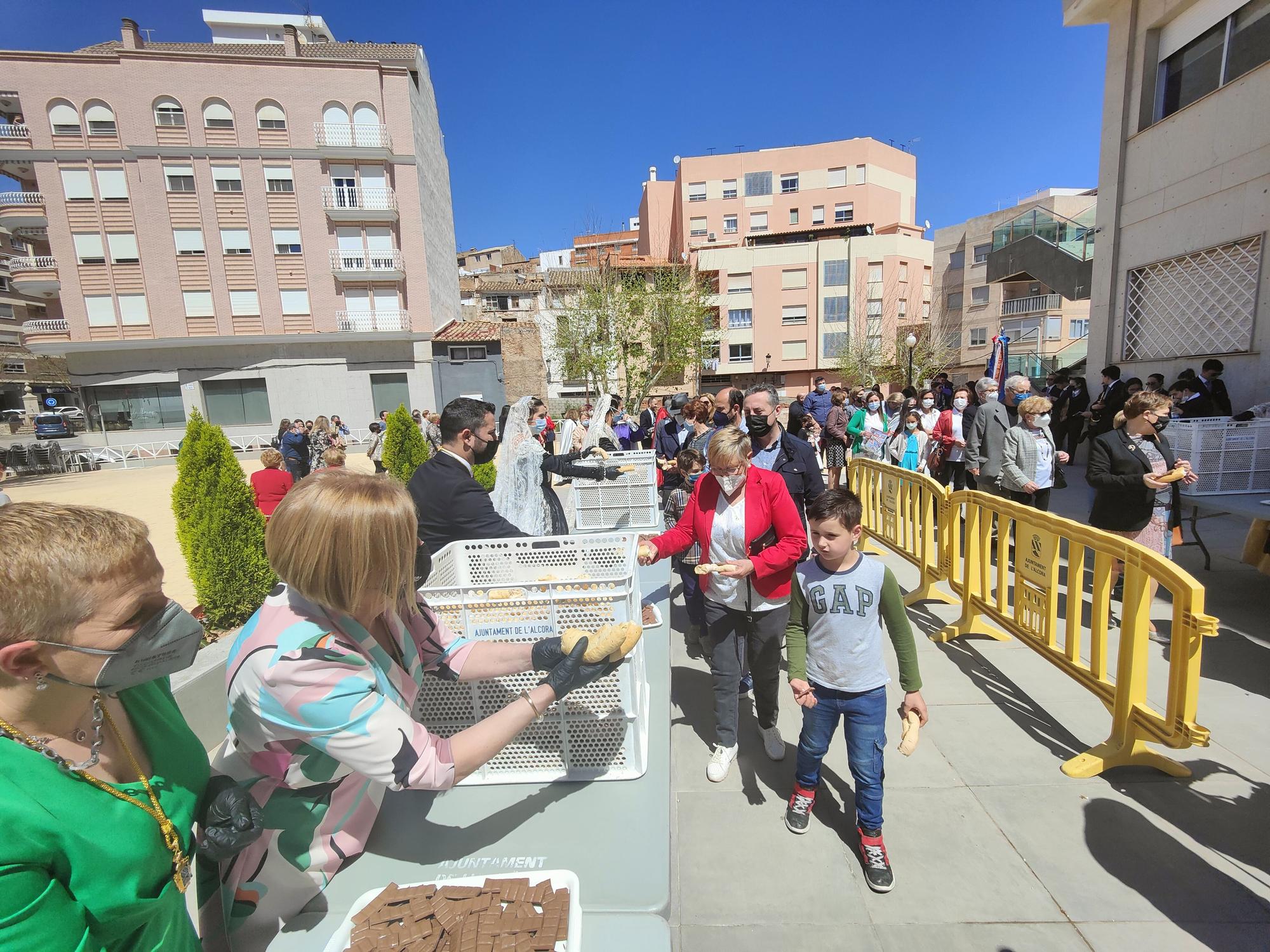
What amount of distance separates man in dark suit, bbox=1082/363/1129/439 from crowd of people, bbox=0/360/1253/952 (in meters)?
8.79

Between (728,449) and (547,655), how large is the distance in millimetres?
1479

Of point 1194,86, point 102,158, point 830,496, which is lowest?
point 830,496

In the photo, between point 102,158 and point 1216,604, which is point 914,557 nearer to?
point 1216,604

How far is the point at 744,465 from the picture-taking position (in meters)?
3.02

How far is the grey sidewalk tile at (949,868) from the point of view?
2.30 metres

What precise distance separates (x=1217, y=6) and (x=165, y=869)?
45.1 feet

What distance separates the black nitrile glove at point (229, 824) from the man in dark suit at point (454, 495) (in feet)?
5.99

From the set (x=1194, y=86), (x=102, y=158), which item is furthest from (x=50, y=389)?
(x=1194, y=86)

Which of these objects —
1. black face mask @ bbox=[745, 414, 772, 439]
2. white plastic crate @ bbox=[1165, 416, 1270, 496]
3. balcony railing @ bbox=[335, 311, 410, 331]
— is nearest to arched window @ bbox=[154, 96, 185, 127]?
balcony railing @ bbox=[335, 311, 410, 331]

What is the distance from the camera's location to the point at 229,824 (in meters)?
1.36

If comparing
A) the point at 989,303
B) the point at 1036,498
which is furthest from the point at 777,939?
the point at 989,303

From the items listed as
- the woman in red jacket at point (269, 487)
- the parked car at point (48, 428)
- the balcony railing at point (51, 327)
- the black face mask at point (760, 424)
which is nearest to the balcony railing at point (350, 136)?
the balcony railing at point (51, 327)

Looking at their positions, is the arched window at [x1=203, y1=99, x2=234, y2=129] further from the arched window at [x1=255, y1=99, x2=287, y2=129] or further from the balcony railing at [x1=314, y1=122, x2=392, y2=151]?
the balcony railing at [x1=314, y1=122, x2=392, y2=151]

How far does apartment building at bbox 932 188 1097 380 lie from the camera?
3706 centimetres
